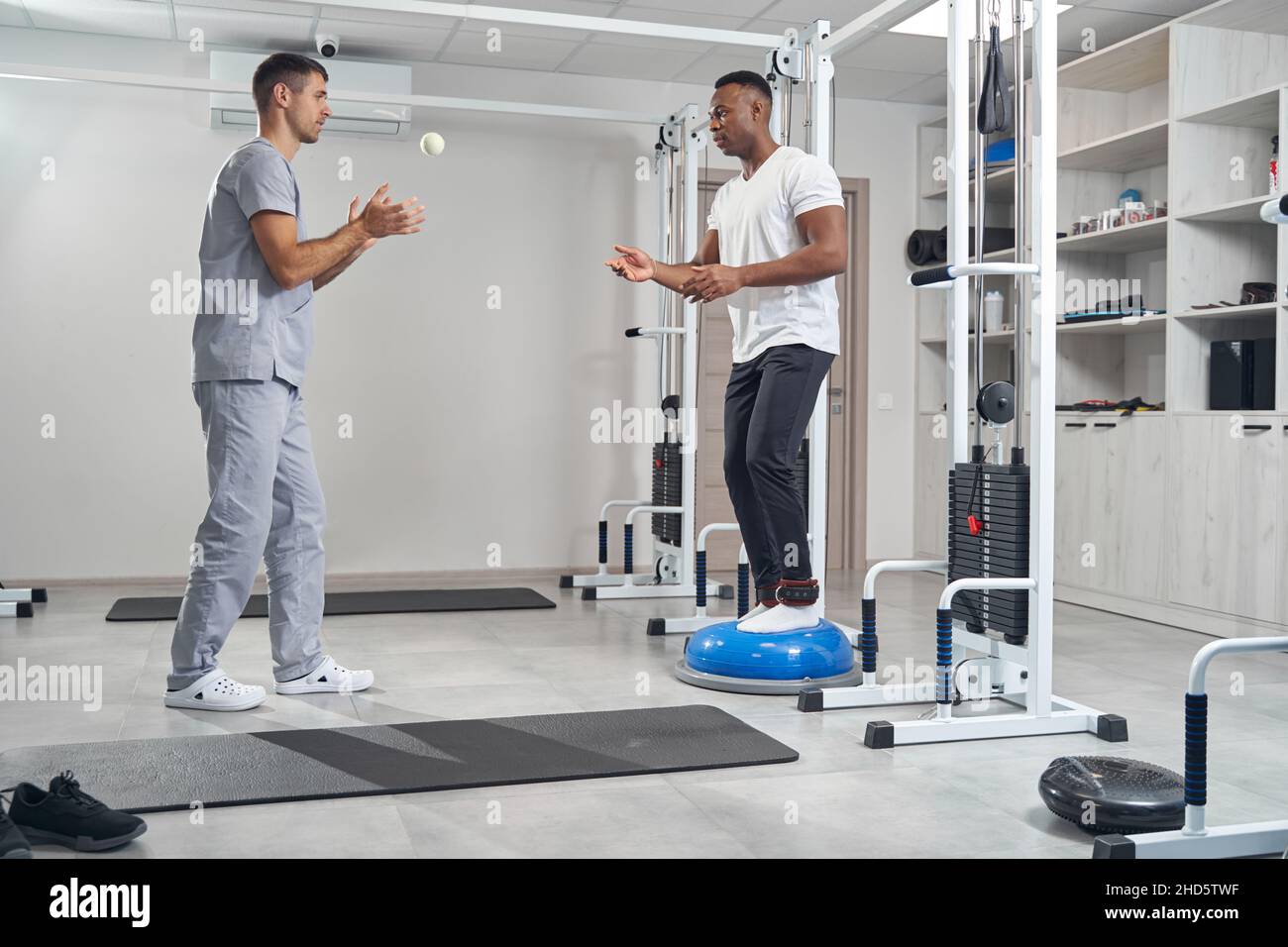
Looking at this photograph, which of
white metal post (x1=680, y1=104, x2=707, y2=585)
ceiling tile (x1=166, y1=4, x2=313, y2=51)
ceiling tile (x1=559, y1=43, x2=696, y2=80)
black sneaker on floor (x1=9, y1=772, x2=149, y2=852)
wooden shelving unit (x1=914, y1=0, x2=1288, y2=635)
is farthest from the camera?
ceiling tile (x1=559, y1=43, x2=696, y2=80)

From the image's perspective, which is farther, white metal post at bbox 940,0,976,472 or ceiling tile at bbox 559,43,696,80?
ceiling tile at bbox 559,43,696,80

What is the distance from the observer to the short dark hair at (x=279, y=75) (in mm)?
3146

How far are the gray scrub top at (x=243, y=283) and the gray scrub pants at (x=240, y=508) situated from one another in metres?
0.06

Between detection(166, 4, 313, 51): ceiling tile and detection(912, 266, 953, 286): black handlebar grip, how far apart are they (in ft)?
11.1

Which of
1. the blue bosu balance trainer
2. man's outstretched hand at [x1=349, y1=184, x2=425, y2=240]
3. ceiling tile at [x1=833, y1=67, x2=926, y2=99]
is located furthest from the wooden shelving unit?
man's outstretched hand at [x1=349, y1=184, x2=425, y2=240]

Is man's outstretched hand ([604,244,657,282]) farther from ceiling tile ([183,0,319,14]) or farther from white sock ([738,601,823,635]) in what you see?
ceiling tile ([183,0,319,14])

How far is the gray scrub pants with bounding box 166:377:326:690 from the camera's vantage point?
304cm

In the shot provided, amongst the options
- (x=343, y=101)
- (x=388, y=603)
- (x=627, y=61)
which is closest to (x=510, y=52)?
(x=627, y=61)

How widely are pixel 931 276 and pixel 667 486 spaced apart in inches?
94.7

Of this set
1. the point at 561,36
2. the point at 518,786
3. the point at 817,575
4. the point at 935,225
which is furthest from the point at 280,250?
the point at 935,225

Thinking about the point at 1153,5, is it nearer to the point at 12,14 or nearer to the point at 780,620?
the point at 780,620
